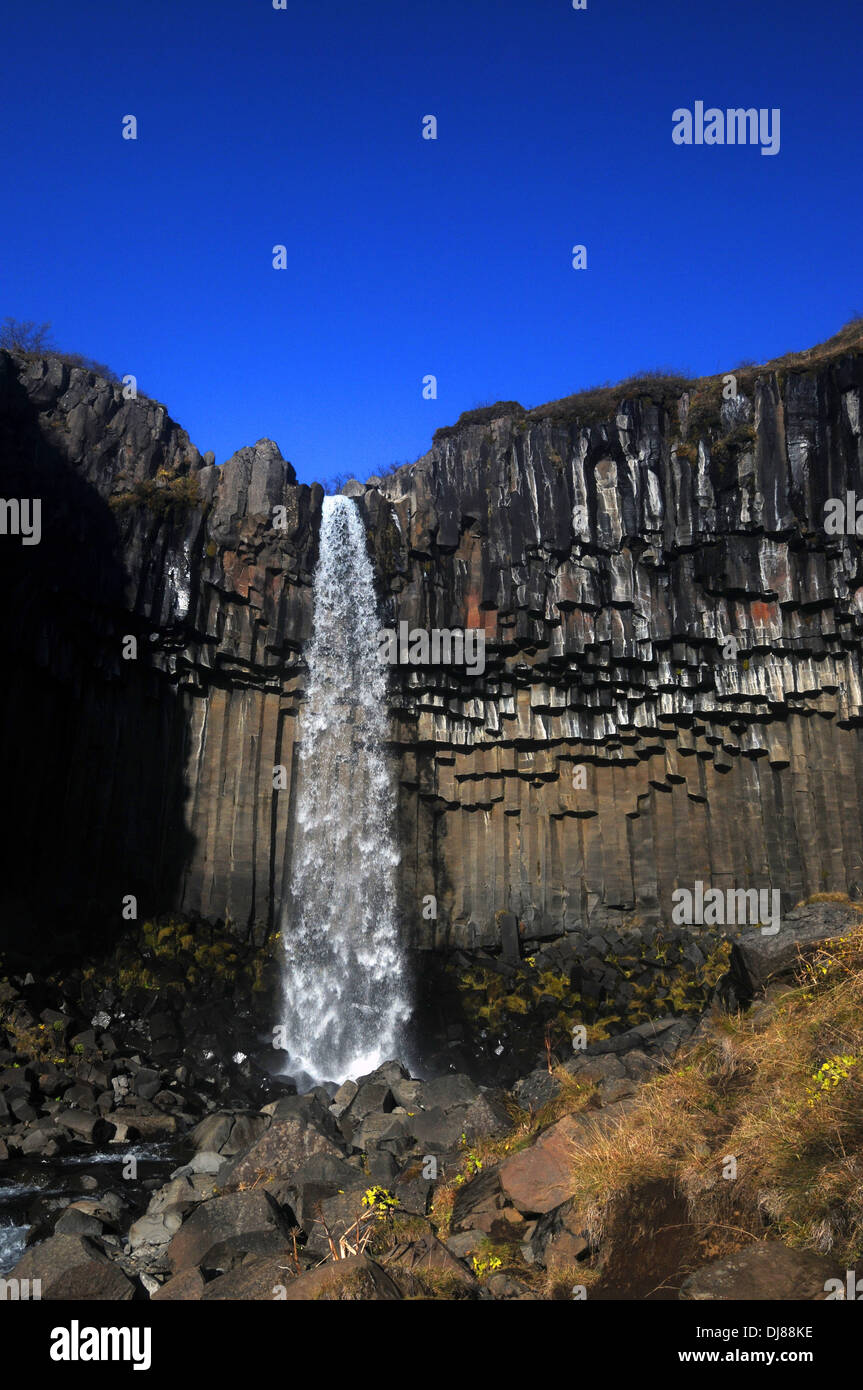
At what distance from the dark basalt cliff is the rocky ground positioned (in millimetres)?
4936

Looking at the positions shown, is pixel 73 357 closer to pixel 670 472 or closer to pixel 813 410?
pixel 670 472

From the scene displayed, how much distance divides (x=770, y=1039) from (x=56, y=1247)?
20.5 ft

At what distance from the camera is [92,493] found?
22.5 metres

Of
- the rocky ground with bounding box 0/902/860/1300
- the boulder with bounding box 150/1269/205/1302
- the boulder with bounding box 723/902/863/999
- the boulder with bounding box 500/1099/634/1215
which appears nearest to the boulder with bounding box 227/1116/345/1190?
the rocky ground with bounding box 0/902/860/1300

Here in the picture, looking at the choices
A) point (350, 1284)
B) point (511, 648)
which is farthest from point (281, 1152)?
point (511, 648)

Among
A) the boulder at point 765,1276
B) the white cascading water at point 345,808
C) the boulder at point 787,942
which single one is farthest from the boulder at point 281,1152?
the white cascading water at point 345,808

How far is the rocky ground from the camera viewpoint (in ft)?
18.7

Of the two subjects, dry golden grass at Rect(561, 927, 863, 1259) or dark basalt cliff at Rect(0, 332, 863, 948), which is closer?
dry golden grass at Rect(561, 927, 863, 1259)

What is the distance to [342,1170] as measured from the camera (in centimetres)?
950

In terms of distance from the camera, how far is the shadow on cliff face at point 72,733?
1945 centimetres

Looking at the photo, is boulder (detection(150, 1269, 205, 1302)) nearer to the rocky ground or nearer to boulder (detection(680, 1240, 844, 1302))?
the rocky ground
